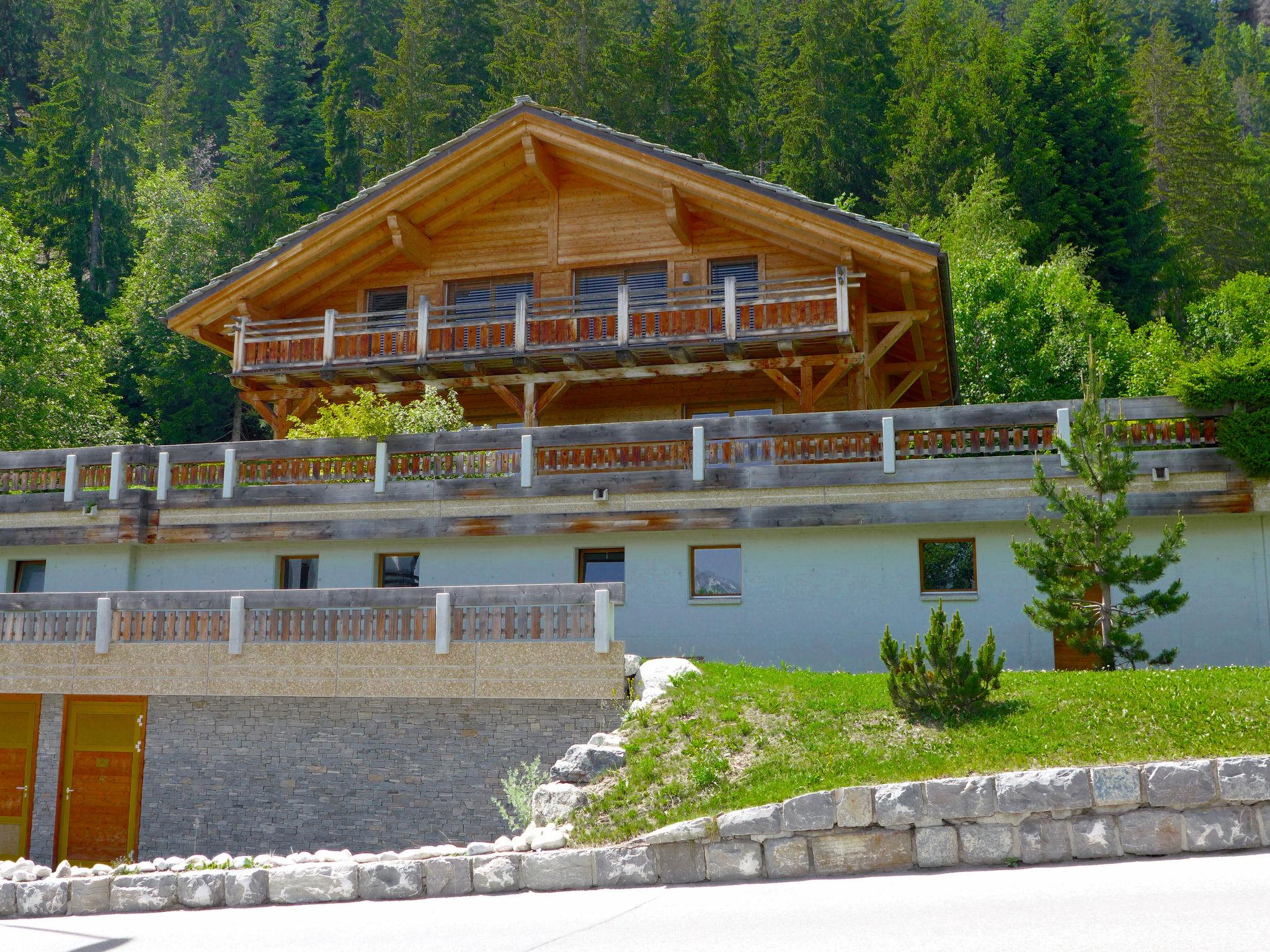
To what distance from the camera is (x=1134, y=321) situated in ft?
148

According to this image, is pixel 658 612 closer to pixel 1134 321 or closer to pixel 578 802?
pixel 578 802

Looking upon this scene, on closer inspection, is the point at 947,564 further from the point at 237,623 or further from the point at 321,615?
the point at 237,623

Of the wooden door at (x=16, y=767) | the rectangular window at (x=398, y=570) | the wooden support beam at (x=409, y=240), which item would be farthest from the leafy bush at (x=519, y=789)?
the wooden support beam at (x=409, y=240)

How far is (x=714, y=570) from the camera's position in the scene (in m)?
19.6

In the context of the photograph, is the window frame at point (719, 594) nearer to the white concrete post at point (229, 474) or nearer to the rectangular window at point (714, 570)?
the rectangular window at point (714, 570)

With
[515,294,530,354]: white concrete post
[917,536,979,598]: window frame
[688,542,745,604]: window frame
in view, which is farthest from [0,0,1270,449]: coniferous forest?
[688,542,745,604]: window frame

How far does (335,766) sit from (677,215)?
14055mm

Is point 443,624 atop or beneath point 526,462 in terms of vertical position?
beneath

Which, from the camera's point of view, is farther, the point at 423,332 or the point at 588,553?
the point at 423,332

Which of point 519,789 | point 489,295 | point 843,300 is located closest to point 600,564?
point 519,789

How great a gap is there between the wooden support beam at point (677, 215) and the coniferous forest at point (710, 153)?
12.9 m

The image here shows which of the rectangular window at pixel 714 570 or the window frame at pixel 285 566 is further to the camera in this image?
the window frame at pixel 285 566

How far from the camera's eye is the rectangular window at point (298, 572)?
846 inches

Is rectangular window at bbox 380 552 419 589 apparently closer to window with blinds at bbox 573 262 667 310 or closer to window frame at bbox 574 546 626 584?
window frame at bbox 574 546 626 584
